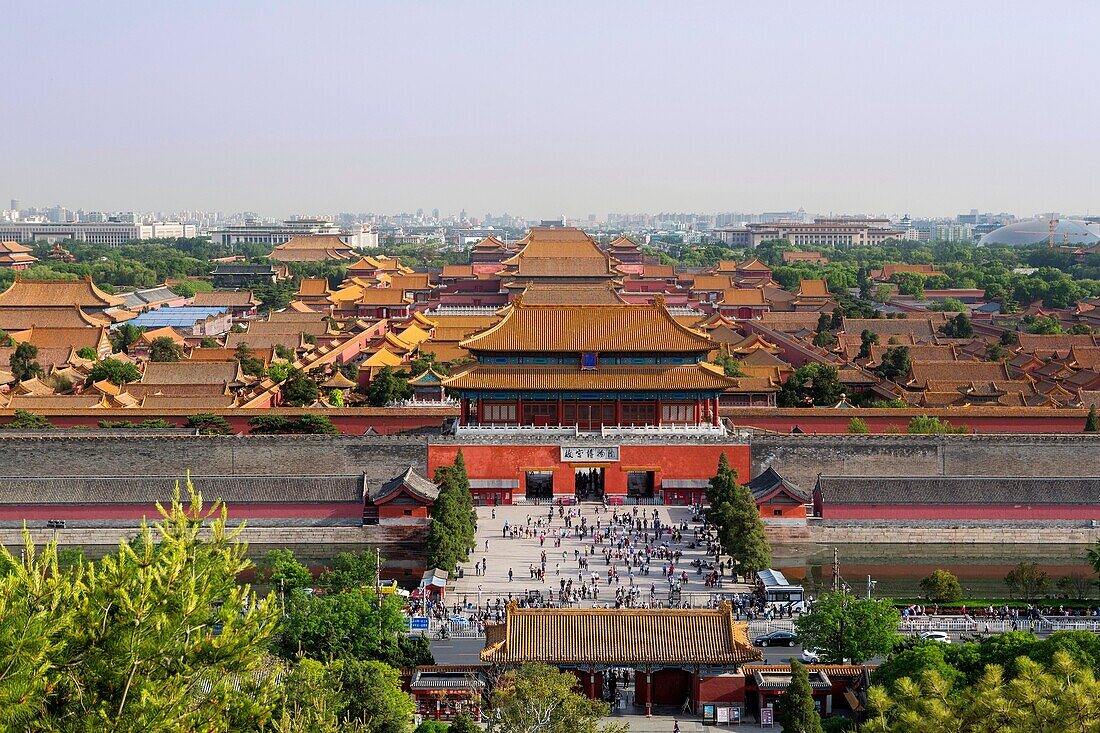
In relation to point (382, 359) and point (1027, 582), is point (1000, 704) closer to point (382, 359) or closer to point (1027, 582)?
point (1027, 582)

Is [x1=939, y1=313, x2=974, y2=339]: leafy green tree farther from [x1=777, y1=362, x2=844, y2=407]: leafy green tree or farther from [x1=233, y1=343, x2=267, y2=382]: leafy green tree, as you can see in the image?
[x1=233, y1=343, x2=267, y2=382]: leafy green tree

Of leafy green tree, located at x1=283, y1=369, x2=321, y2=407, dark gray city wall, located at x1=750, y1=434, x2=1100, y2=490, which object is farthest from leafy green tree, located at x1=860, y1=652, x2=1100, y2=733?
leafy green tree, located at x1=283, y1=369, x2=321, y2=407

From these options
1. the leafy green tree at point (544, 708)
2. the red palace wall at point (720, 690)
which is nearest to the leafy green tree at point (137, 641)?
the leafy green tree at point (544, 708)

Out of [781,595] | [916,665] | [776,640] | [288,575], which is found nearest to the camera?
[916,665]

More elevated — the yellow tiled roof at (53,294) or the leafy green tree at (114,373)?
the yellow tiled roof at (53,294)

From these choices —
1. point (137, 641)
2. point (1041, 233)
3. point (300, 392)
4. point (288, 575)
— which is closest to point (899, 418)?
point (300, 392)

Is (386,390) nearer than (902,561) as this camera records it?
No

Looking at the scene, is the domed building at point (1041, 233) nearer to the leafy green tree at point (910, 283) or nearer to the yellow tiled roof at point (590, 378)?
the leafy green tree at point (910, 283)
